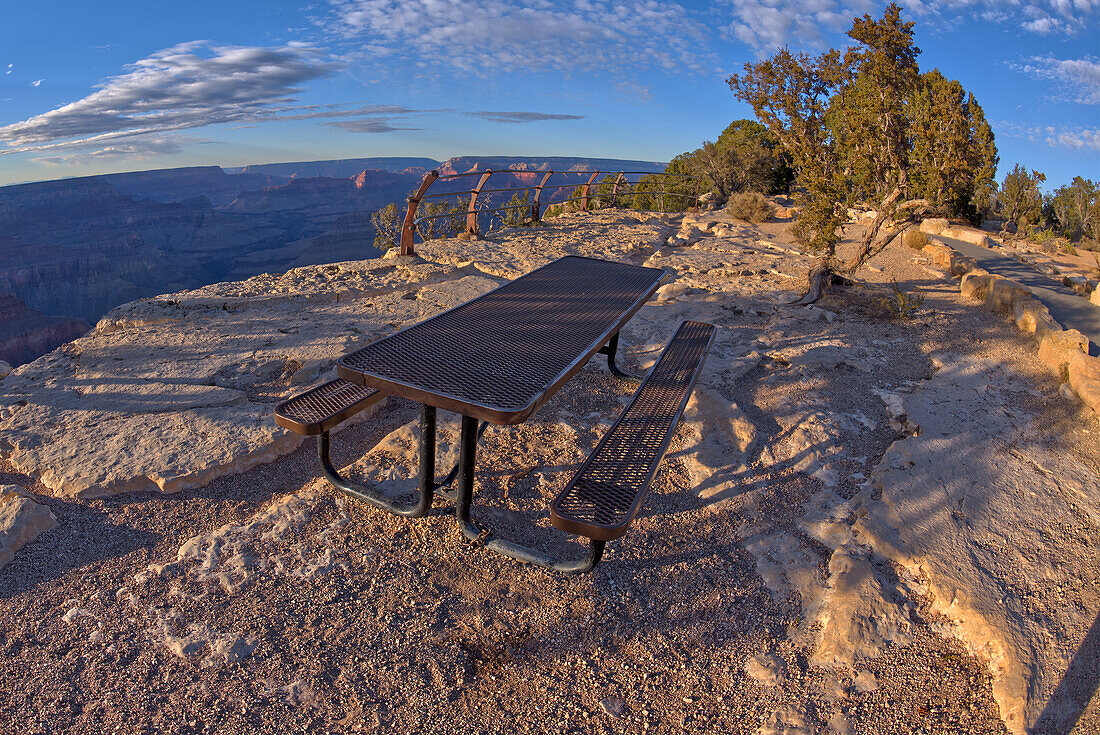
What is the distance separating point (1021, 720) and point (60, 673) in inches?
113

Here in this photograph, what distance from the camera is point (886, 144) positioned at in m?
5.83

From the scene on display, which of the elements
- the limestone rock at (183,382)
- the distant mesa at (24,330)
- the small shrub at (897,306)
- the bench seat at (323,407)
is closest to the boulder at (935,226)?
the small shrub at (897,306)

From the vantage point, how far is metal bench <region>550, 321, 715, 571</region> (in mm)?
1783

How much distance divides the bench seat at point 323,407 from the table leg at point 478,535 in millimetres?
485

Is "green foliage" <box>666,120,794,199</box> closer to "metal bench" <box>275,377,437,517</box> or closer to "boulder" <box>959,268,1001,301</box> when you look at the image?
"boulder" <box>959,268,1001,301</box>

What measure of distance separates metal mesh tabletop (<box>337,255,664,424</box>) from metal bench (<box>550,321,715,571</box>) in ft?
1.10

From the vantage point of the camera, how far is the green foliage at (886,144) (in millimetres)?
4973

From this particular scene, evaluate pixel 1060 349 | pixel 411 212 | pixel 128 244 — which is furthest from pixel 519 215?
pixel 128 244

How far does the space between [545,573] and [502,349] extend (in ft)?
3.00

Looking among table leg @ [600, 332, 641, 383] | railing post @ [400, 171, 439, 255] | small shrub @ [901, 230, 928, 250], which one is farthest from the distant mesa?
small shrub @ [901, 230, 928, 250]

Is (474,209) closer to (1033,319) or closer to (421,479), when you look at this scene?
(421,479)

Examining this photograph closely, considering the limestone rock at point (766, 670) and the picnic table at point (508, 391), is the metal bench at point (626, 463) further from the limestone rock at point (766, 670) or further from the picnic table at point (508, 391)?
the limestone rock at point (766, 670)

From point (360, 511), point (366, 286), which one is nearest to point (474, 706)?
point (360, 511)

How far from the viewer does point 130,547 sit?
→ 227cm
